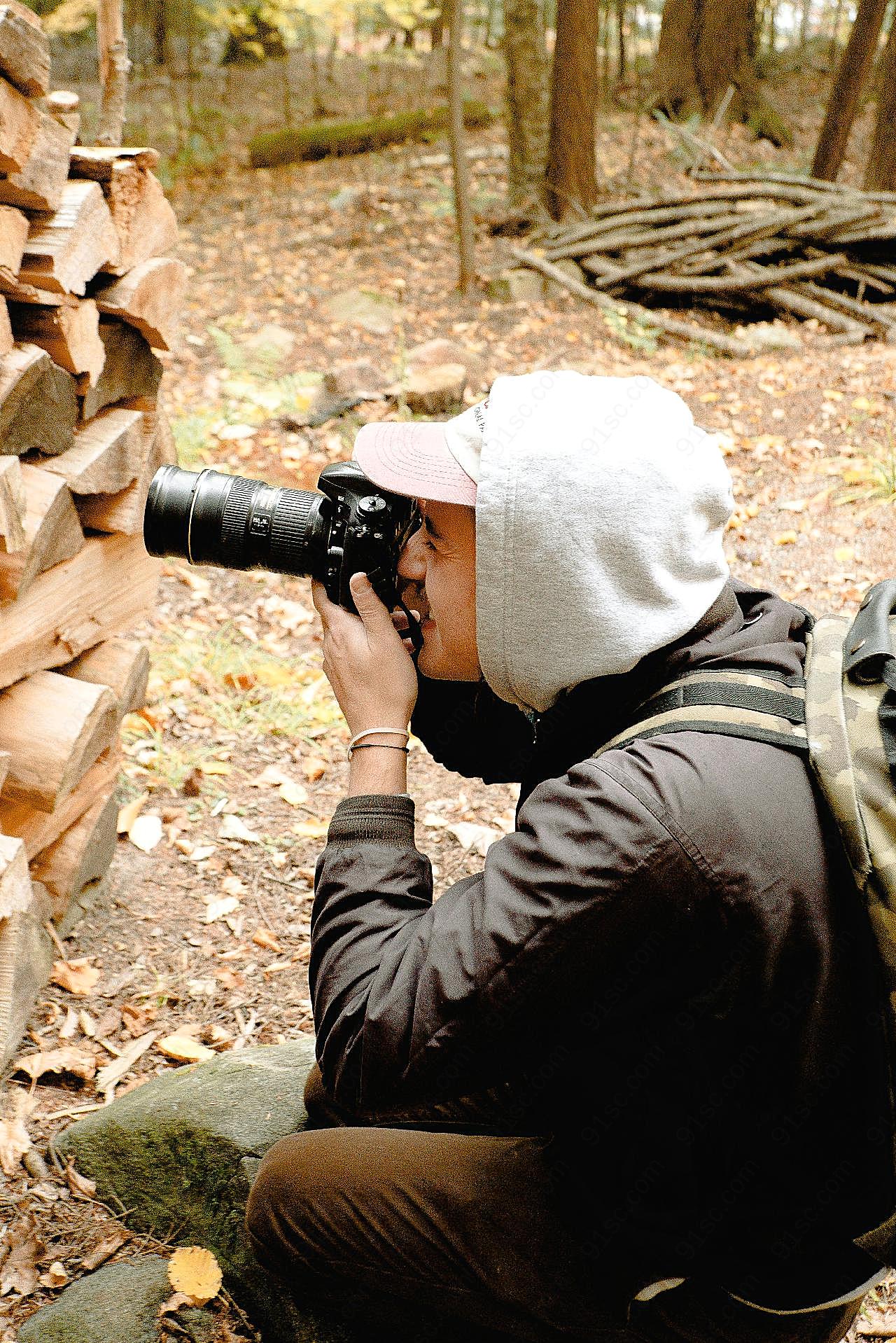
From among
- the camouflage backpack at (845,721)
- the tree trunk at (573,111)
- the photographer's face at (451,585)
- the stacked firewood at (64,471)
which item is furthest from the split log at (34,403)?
the tree trunk at (573,111)

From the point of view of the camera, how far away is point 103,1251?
2256 millimetres

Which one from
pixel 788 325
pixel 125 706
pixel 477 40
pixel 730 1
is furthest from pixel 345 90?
pixel 125 706

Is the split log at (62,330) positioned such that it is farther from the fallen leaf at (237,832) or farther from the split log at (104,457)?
the fallen leaf at (237,832)

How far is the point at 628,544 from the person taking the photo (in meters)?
1.43

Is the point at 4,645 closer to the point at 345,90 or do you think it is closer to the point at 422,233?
the point at 422,233

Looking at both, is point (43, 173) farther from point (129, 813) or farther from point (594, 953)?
point (594, 953)

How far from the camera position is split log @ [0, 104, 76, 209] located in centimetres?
231

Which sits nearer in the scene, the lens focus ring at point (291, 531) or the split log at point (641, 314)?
the lens focus ring at point (291, 531)

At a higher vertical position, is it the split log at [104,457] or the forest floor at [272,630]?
the split log at [104,457]

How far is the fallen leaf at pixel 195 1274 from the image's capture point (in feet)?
6.81

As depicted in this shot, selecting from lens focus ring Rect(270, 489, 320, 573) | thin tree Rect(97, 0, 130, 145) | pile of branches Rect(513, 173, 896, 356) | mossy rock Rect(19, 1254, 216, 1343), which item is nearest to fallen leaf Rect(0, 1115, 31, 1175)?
mossy rock Rect(19, 1254, 216, 1343)

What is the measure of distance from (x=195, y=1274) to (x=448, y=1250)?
0.71 metres

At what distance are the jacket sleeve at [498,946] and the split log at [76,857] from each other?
5.33 feet

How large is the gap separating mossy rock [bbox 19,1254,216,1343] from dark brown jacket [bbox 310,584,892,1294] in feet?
2.93
